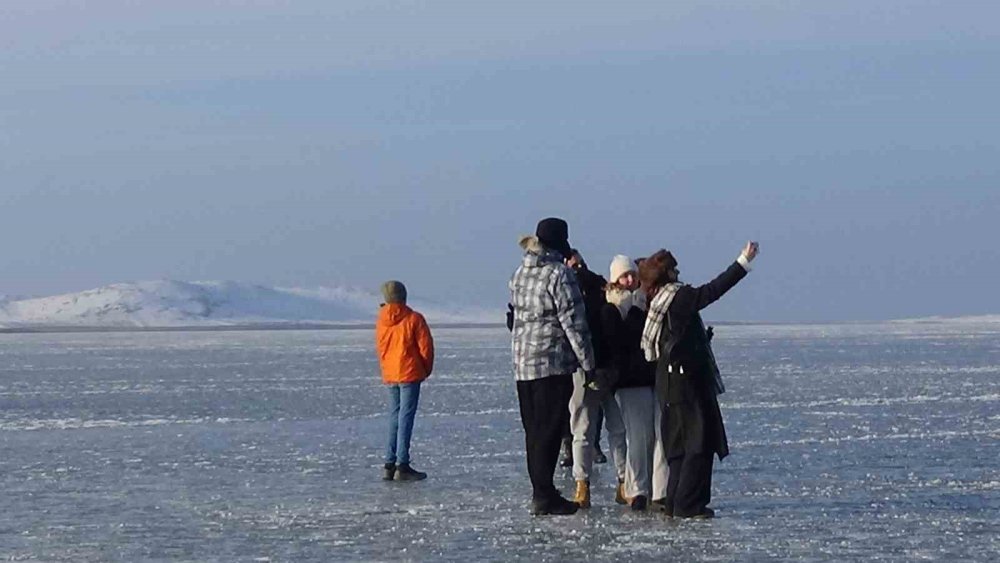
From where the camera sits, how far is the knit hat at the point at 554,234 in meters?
10.5

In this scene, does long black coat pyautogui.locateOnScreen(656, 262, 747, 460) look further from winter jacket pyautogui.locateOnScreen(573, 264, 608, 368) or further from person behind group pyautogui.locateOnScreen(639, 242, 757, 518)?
winter jacket pyautogui.locateOnScreen(573, 264, 608, 368)

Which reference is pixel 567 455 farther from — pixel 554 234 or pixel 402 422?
pixel 554 234

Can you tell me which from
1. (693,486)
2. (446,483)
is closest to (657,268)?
(693,486)

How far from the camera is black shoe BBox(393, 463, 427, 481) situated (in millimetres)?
12617

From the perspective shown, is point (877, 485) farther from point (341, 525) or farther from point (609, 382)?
point (341, 525)

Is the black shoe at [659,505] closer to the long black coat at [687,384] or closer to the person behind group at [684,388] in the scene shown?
the person behind group at [684,388]

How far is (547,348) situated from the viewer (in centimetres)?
1048

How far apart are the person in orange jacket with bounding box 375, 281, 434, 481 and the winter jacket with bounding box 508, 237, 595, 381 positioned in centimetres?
235

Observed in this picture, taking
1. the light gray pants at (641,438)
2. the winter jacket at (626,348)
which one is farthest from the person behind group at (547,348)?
the light gray pants at (641,438)

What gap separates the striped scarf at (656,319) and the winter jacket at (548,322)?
0.37 meters

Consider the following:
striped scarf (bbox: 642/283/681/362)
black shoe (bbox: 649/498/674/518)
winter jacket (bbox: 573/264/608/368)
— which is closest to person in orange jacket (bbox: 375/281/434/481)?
winter jacket (bbox: 573/264/608/368)

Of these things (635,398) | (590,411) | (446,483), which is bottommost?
(446,483)

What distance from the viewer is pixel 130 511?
1102cm

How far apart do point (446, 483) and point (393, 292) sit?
1.57 meters
